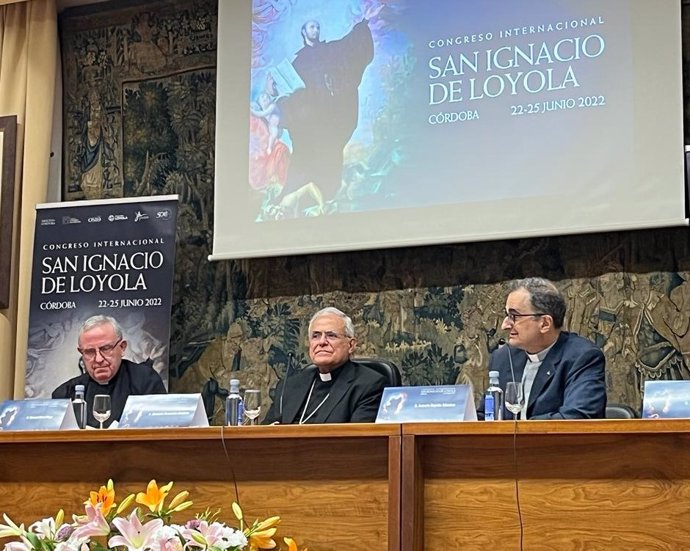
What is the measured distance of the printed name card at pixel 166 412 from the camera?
313 cm

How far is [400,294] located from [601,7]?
1.34 m

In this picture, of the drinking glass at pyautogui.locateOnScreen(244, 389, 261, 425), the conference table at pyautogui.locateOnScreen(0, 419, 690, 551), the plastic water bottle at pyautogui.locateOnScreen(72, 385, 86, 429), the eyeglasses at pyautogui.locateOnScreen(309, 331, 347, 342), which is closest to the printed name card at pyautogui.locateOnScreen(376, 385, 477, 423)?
the conference table at pyautogui.locateOnScreen(0, 419, 690, 551)

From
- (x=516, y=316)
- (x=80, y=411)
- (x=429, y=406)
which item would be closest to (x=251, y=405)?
(x=80, y=411)

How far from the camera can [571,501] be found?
2688 mm

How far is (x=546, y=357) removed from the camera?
3.84 m

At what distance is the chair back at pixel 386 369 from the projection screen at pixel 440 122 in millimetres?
547

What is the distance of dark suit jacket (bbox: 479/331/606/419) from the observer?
3518mm

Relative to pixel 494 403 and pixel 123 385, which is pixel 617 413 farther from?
pixel 123 385

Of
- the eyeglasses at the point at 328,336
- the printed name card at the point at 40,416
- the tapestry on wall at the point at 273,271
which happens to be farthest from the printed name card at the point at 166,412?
the tapestry on wall at the point at 273,271

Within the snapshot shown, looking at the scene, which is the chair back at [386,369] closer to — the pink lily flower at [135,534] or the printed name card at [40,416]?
the printed name card at [40,416]

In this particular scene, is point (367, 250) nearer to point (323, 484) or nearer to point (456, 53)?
point (456, 53)

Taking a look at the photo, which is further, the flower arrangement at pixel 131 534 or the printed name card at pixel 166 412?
the printed name card at pixel 166 412

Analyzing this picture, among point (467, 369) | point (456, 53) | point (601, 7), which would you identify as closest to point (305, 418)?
point (467, 369)

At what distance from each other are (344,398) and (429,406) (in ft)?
3.75
